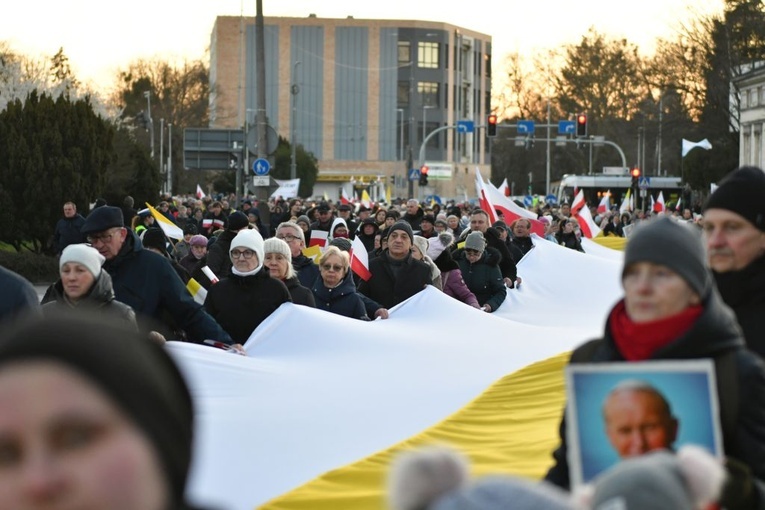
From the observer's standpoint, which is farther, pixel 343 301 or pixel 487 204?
pixel 487 204

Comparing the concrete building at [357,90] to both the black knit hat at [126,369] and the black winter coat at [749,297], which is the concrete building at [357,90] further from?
the black knit hat at [126,369]

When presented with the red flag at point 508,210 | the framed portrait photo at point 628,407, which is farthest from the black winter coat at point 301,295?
the red flag at point 508,210

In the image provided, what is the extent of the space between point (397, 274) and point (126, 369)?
43.8 feet

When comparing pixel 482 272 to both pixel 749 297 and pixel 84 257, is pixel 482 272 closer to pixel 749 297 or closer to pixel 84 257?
pixel 84 257

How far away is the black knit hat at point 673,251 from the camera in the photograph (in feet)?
11.8

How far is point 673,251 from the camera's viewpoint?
3.61m

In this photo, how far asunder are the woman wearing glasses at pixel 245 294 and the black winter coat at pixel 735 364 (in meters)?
7.87

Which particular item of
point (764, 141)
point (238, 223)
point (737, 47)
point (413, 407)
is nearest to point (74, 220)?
point (238, 223)

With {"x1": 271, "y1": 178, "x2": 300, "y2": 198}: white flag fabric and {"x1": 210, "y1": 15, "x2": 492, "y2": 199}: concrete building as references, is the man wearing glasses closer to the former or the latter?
{"x1": 271, "y1": 178, "x2": 300, "y2": 198}: white flag fabric

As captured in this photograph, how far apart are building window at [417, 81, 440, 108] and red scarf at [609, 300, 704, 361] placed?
129314 mm

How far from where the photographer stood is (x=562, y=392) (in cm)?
860

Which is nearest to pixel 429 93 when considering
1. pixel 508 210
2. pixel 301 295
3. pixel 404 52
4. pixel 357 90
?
pixel 404 52

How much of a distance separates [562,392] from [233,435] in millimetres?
1703

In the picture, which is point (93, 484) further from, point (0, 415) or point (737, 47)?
point (737, 47)
